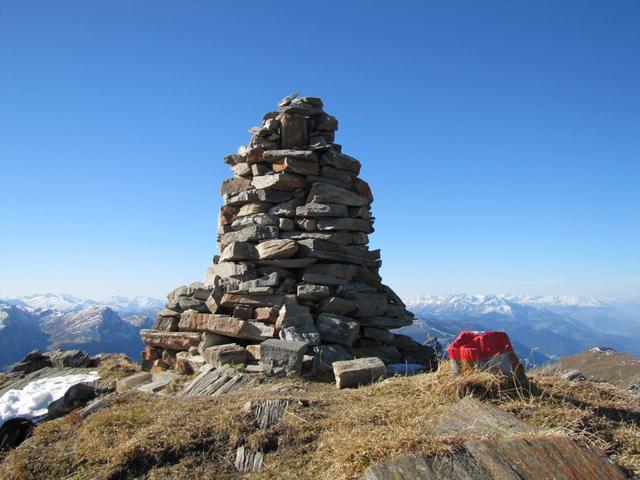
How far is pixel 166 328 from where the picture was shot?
14.8 m

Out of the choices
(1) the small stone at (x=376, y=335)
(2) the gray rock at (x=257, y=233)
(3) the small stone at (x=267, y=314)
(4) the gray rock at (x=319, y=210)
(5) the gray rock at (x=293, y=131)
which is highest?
(5) the gray rock at (x=293, y=131)

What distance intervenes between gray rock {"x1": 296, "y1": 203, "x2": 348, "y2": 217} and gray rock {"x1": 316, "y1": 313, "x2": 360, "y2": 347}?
11.7 ft

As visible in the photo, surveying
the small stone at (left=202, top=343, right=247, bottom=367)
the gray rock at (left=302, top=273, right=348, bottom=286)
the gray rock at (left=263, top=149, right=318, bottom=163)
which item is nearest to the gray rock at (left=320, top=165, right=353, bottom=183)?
the gray rock at (left=263, top=149, right=318, bottom=163)

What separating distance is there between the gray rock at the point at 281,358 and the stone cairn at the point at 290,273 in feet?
0.27

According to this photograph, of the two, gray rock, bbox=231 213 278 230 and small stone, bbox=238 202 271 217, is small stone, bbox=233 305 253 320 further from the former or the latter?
small stone, bbox=238 202 271 217

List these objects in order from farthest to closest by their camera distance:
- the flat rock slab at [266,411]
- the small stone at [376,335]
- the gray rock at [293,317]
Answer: the small stone at [376,335] → the gray rock at [293,317] → the flat rock slab at [266,411]

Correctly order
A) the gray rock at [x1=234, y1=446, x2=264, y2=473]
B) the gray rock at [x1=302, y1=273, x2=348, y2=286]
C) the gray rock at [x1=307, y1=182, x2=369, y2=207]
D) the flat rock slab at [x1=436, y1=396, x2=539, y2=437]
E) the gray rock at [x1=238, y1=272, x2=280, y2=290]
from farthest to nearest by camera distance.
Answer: the gray rock at [x1=307, y1=182, x2=369, y2=207]
the gray rock at [x1=302, y1=273, x2=348, y2=286]
the gray rock at [x1=238, y1=272, x2=280, y2=290]
the gray rock at [x1=234, y1=446, x2=264, y2=473]
the flat rock slab at [x1=436, y1=396, x2=539, y2=437]

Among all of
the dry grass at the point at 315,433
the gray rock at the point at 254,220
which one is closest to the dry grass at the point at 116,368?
the gray rock at the point at 254,220

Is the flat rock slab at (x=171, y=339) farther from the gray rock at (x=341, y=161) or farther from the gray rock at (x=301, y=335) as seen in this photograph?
the gray rock at (x=341, y=161)

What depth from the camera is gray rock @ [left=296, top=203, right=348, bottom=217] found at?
14.7 meters

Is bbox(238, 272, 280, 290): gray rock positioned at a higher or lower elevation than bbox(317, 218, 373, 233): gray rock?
lower

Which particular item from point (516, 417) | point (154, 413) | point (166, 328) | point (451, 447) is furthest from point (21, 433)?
point (516, 417)

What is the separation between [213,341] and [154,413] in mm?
5349

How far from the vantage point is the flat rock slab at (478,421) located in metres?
5.32
